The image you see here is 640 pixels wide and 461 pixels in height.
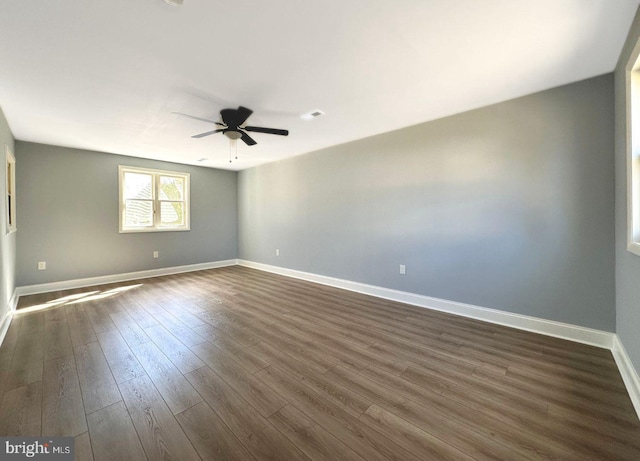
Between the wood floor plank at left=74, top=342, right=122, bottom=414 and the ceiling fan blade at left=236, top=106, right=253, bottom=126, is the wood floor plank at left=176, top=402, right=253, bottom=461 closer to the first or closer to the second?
the wood floor plank at left=74, top=342, right=122, bottom=414

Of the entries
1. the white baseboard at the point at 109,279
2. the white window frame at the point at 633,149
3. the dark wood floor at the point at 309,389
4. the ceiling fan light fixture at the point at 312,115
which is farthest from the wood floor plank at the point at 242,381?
the white baseboard at the point at 109,279

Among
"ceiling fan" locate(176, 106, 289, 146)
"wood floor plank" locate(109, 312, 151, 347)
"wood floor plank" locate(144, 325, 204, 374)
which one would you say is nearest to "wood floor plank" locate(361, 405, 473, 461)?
"wood floor plank" locate(144, 325, 204, 374)

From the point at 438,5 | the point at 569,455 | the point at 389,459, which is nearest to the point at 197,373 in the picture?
the point at 389,459

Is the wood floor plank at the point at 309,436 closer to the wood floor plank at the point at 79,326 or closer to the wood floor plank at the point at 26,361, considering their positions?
the wood floor plank at the point at 26,361

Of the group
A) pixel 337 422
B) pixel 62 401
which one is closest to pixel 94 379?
pixel 62 401

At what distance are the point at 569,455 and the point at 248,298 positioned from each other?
349cm

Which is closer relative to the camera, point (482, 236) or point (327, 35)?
point (327, 35)

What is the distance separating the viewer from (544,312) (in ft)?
8.40

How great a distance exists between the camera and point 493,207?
2.85 m

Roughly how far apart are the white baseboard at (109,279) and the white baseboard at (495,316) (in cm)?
349

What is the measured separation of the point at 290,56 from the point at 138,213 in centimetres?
495

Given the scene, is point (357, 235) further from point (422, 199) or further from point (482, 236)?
point (482, 236)

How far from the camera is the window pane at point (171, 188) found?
5551 mm

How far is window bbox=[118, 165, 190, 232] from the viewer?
506 cm
